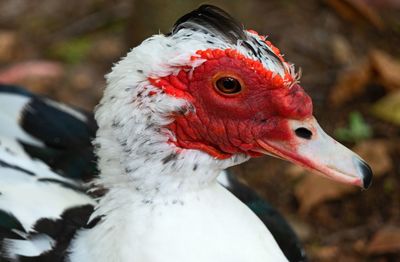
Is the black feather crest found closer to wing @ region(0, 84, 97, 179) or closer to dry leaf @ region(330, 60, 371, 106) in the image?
wing @ region(0, 84, 97, 179)

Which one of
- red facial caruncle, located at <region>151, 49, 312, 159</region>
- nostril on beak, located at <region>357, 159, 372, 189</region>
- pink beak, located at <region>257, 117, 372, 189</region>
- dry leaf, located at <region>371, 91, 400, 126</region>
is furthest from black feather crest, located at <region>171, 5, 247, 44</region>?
dry leaf, located at <region>371, 91, 400, 126</region>

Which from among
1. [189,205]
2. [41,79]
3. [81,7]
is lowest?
[189,205]

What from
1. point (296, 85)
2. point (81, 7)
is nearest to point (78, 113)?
point (296, 85)

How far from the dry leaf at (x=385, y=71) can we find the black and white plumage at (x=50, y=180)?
1.39 metres

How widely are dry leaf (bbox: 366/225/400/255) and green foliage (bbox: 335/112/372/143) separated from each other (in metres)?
0.57

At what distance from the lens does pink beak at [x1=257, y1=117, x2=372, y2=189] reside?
2.19 metres

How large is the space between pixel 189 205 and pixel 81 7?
9.13 feet

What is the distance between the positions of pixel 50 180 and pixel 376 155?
1.65 meters

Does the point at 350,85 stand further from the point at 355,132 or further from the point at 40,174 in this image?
the point at 40,174

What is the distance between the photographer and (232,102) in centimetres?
222

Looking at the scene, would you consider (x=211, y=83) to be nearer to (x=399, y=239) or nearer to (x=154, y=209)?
(x=154, y=209)

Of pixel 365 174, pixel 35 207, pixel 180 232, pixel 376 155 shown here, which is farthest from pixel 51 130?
pixel 376 155

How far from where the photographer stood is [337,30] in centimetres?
461

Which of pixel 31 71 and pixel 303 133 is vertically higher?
pixel 31 71
